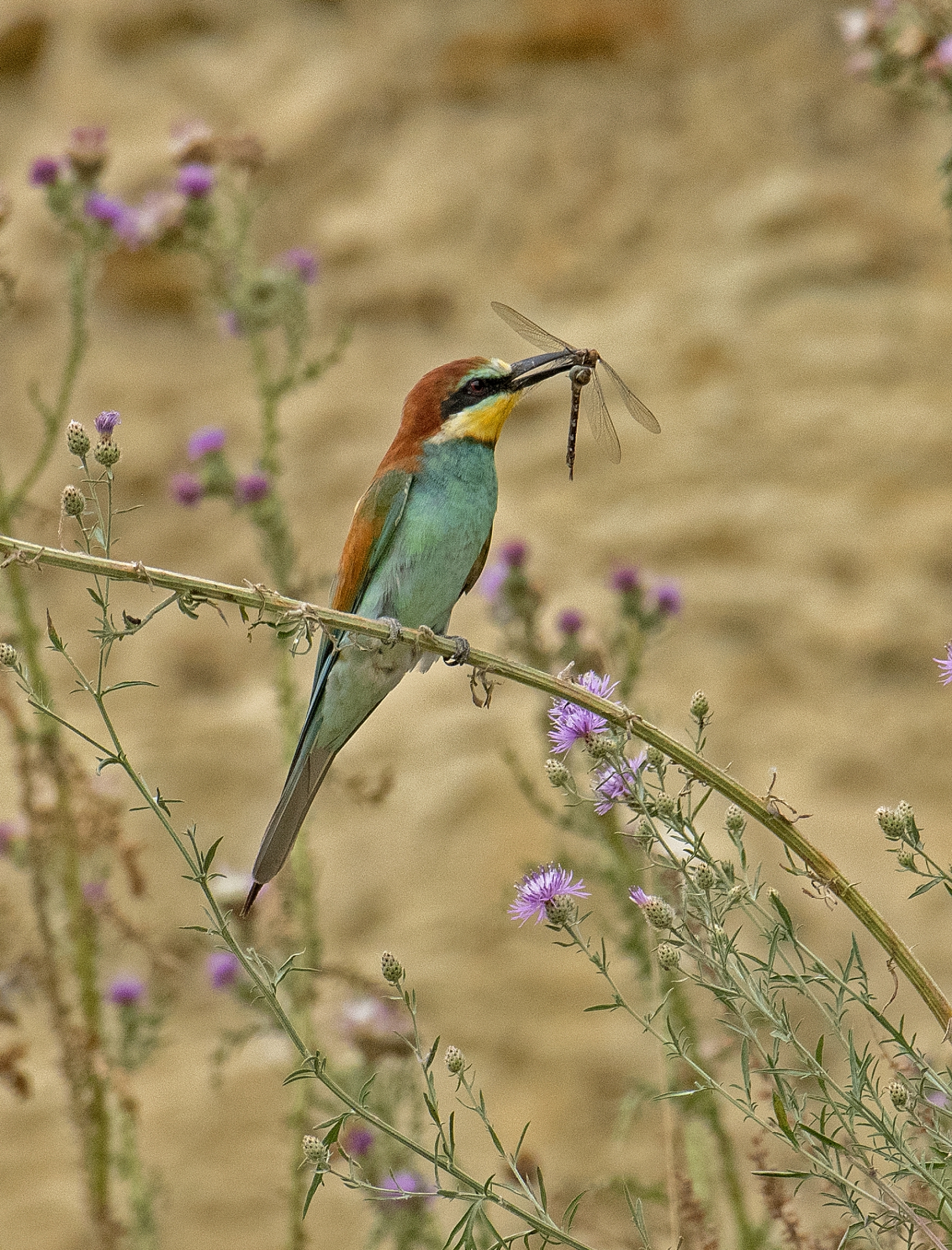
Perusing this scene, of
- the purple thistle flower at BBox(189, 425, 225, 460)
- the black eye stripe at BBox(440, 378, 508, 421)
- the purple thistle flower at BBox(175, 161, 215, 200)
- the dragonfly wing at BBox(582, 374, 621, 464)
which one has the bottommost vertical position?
the dragonfly wing at BBox(582, 374, 621, 464)

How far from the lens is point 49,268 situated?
4395 mm

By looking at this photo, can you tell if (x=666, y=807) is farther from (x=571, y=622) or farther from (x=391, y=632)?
(x=571, y=622)

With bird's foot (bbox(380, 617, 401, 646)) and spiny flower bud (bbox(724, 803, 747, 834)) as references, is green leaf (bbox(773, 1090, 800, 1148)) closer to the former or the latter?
spiny flower bud (bbox(724, 803, 747, 834))

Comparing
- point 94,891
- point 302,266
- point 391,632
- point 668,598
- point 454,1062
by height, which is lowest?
point 454,1062

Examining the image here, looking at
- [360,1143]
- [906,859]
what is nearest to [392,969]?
[906,859]

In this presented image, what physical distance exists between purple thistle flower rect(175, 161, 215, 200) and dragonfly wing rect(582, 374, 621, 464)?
967 mm

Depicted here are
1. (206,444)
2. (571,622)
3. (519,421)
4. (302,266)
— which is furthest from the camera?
(519,421)

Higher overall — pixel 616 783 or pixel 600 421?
pixel 600 421

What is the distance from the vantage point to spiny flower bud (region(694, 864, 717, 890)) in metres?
1.21

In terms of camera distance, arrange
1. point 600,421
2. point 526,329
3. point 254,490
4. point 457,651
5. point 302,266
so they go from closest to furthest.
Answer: point 457,651
point 600,421
point 526,329
point 254,490
point 302,266

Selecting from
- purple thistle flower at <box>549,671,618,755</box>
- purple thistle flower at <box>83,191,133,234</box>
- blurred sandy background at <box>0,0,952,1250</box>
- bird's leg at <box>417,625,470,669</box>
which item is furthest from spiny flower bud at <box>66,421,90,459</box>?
blurred sandy background at <box>0,0,952,1250</box>

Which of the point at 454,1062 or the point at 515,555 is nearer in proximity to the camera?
the point at 454,1062

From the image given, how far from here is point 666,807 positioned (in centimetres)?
123

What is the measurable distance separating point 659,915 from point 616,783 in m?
0.16
